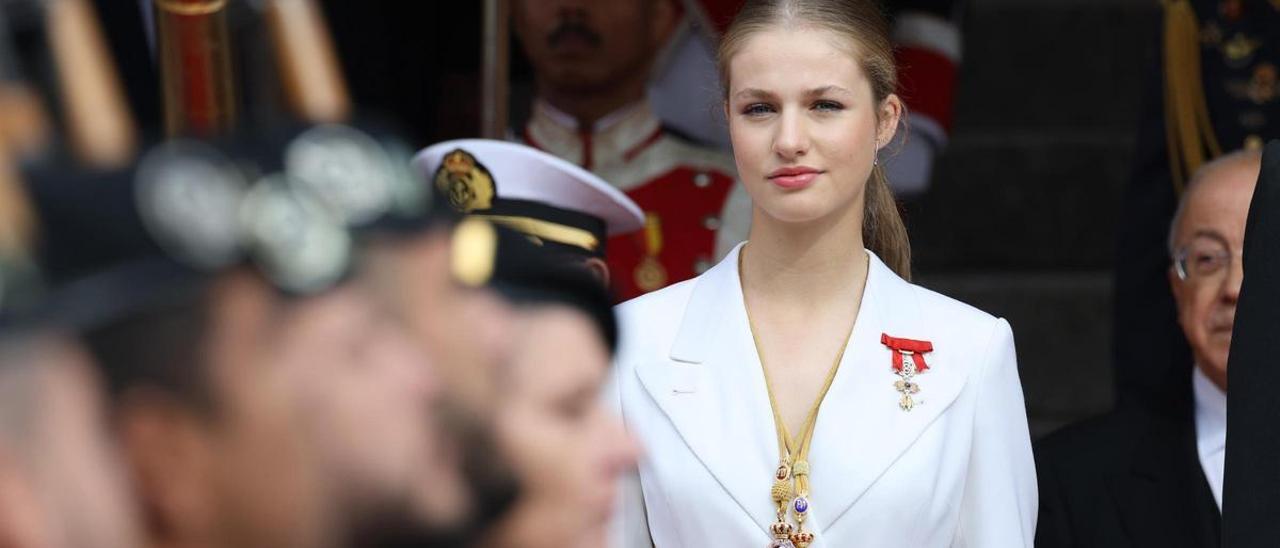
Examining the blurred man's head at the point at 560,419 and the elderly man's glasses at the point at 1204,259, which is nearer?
the blurred man's head at the point at 560,419

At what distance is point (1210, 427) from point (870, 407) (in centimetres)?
105

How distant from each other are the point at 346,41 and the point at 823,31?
1.28 metres

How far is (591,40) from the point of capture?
3186 mm

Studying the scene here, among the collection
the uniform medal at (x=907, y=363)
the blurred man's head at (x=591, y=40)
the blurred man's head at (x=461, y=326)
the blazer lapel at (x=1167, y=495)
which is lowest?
the blazer lapel at (x=1167, y=495)

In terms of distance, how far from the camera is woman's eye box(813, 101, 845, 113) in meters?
2.15

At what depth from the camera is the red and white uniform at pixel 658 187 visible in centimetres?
317

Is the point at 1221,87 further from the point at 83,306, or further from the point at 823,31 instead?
the point at 83,306

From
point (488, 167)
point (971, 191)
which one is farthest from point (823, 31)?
point (971, 191)

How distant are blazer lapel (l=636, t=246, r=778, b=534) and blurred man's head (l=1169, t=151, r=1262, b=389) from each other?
987 millimetres

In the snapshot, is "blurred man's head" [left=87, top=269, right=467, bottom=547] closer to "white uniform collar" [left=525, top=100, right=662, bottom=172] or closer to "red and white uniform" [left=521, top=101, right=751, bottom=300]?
"red and white uniform" [left=521, top=101, right=751, bottom=300]

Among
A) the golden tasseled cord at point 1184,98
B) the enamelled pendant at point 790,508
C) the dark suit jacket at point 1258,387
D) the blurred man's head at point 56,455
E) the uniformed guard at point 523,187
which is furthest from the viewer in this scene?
the golden tasseled cord at point 1184,98

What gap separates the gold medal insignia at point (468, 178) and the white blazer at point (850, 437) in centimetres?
35

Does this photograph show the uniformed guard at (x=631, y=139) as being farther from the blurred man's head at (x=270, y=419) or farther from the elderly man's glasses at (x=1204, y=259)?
the blurred man's head at (x=270, y=419)

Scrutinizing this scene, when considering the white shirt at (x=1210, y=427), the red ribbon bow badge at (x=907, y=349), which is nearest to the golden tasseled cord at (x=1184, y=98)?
the white shirt at (x=1210, y=427)
